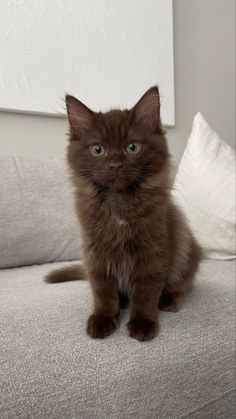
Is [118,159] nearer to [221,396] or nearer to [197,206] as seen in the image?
[221,396]

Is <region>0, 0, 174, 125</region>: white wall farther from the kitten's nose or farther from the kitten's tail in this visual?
the kitten's nose

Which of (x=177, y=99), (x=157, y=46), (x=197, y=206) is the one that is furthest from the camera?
(x=177, y=99)

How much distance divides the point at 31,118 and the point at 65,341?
1406mm

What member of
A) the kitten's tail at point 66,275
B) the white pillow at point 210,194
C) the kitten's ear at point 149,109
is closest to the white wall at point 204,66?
the white pillow at point 210,194

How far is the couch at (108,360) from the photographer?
2.49ft

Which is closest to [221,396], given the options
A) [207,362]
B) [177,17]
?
[207,362]

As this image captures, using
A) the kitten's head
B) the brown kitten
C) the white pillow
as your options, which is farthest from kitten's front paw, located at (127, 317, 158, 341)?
the white pillow

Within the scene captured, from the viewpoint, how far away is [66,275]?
139 centimetres

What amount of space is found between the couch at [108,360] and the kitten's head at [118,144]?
0.36 meters

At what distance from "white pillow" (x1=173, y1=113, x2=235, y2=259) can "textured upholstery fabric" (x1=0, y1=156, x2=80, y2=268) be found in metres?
0.54

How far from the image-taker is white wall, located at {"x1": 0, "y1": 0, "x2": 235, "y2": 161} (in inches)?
102

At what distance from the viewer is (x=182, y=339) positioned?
945mm

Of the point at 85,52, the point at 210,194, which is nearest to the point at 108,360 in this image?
the point at 210,194

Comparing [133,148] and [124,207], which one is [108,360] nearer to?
[124,207]
